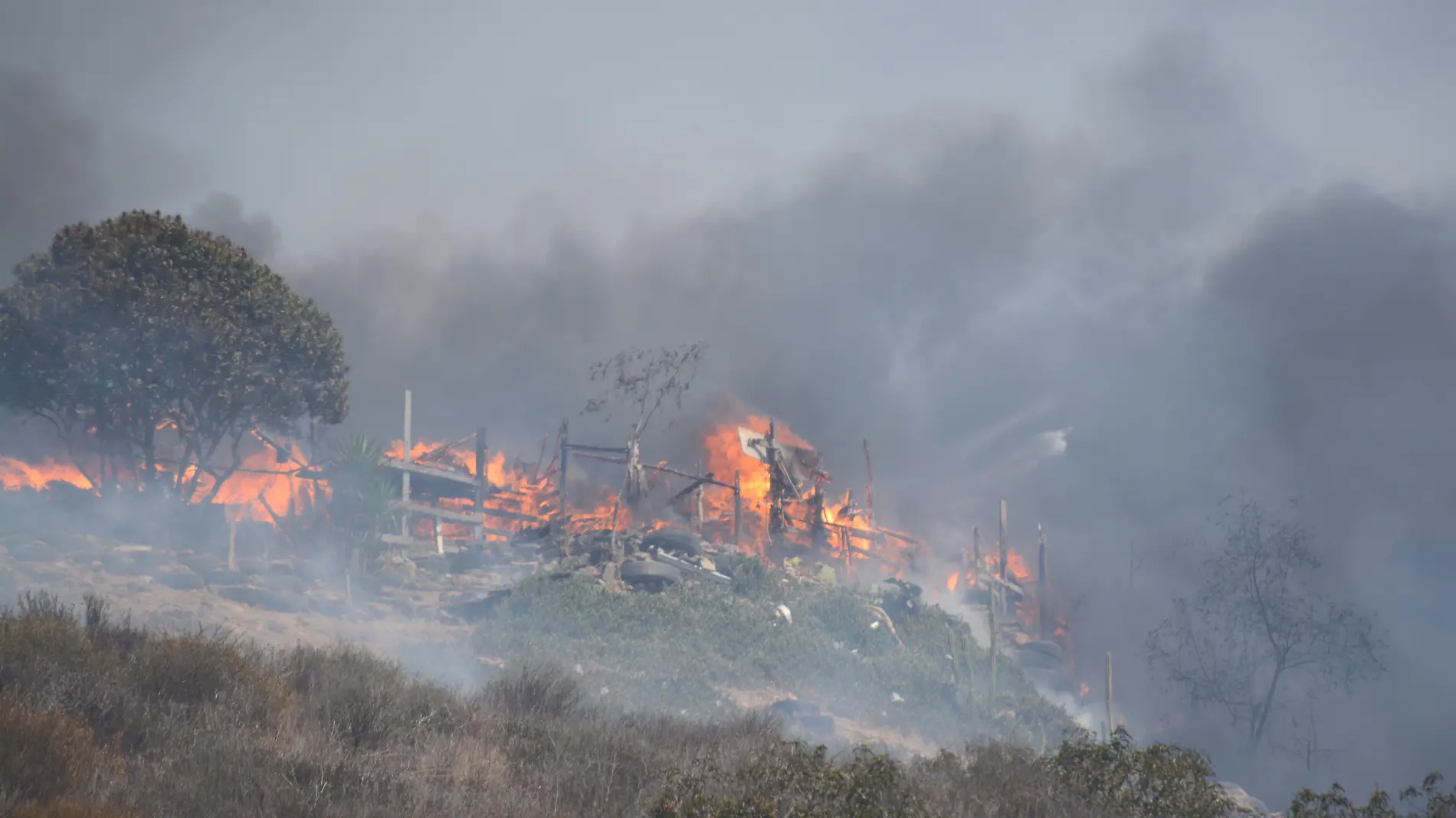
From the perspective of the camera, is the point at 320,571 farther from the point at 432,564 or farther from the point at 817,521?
the point at 817,521

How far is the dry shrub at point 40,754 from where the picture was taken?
653 cm

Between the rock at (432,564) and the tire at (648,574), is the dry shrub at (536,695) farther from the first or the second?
the rock at (432,564)

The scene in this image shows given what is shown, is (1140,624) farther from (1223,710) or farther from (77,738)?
(77,738)

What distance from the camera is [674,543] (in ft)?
116

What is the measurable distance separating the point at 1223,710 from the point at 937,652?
11309 millimetres

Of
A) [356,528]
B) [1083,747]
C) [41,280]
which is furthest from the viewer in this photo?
[356,528]

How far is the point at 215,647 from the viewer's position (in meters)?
10.9

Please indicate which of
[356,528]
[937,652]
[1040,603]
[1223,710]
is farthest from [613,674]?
[1040,603]

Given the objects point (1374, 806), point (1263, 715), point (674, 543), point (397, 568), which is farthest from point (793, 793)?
point (1263, 715)

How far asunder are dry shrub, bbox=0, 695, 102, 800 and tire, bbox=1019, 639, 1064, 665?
125 ft

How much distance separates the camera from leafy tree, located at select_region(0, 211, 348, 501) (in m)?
27.3

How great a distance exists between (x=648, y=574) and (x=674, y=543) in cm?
411

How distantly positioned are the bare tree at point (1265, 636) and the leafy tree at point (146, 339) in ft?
100

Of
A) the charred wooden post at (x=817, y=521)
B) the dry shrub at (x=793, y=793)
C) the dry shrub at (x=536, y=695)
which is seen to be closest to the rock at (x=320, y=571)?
the dry shrub at (x=536, y=695)
